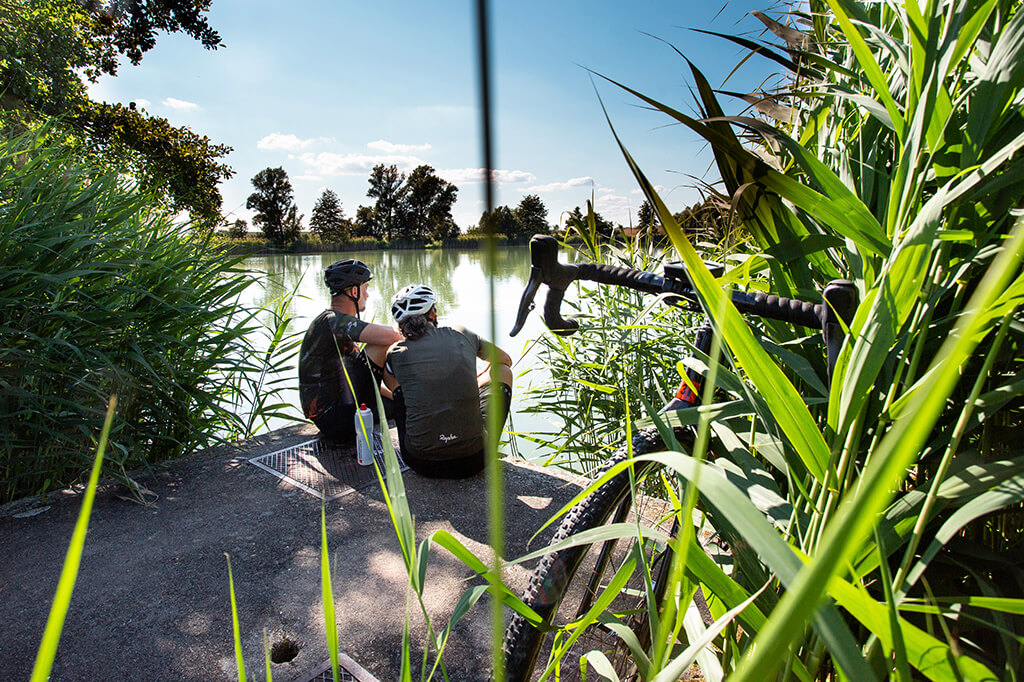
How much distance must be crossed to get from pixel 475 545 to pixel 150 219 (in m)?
3.47

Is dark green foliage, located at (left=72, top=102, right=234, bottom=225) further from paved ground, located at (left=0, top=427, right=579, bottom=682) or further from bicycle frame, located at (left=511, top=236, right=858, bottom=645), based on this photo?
bicycle frame, located at (left=511, top=236, right=858, bottom=645)

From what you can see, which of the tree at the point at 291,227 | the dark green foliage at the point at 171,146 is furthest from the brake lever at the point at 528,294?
the tree at the point at 291,227

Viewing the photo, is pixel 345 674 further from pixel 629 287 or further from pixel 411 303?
pixel 411 303

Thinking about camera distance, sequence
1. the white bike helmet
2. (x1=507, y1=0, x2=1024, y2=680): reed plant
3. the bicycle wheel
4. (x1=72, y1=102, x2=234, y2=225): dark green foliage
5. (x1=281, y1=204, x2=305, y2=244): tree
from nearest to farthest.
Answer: (x1=507, y1=0, x2=1024, y2=680): reed plant, the bicycle wheel, the white bike helmet, (x1=72, y1=102, x2=234, y2=225): dark green foliage, (x1=281, y1=204, x2=305, y2=244): tree

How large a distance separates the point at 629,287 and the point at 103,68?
17.3 m

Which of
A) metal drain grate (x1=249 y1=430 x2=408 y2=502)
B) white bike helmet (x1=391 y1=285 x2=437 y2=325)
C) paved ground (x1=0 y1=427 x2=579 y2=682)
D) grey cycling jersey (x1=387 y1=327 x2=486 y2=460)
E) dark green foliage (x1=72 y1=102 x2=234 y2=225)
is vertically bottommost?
metal drain grate (x1=249 y1=430 x2=408 y2=502)

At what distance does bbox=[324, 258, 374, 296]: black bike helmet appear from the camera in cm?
452

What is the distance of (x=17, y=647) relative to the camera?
2.10 m

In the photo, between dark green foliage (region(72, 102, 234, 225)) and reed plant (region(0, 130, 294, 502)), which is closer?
reed plant (region(0, 130, 294, 502))

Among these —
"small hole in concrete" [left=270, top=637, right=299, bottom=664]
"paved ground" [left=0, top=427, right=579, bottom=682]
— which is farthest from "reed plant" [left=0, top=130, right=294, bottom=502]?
"small hole in concrete" [left=270, top=637, right=299, bottom=664]

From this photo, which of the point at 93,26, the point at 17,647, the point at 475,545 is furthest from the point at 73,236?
the point at 93,26

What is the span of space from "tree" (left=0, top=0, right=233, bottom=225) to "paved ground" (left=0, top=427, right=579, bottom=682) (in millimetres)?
5748

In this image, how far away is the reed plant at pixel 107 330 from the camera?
301 centimetres

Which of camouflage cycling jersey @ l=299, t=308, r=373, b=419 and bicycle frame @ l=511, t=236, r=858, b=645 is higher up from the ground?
bicycle frame @ l=511, t=236, r=858, b=645
